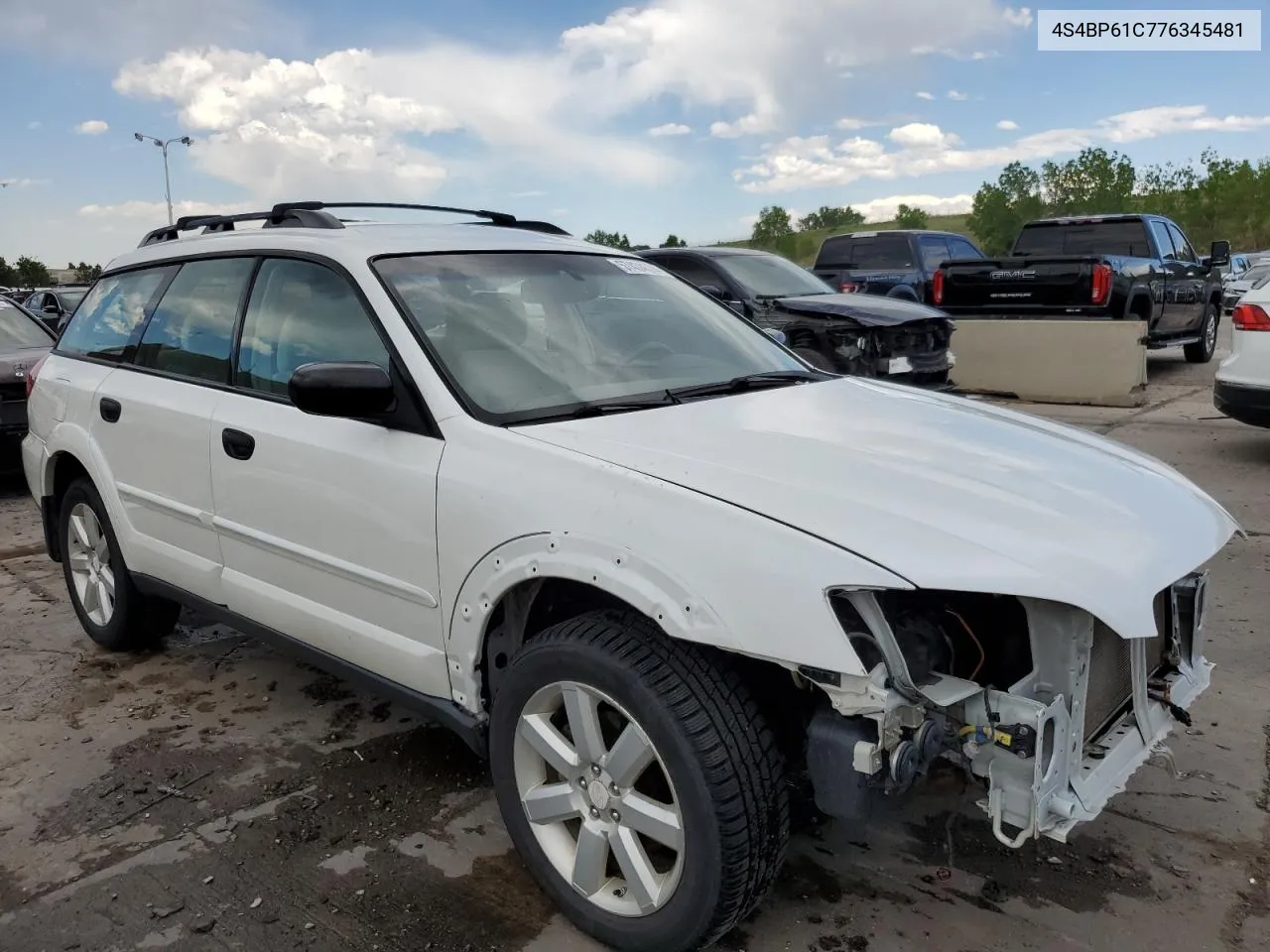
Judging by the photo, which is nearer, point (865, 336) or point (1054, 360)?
point (865, 336)

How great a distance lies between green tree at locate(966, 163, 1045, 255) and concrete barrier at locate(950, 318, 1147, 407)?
5868 centimetres

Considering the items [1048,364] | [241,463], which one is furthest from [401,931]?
[1048,364]

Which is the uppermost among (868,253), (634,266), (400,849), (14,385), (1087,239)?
(1087,239)

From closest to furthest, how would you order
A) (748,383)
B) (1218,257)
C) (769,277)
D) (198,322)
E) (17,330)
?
1. (748,383)
2. (198,322)
3. (17,330)
4. (769,277)
5. (1218,257)

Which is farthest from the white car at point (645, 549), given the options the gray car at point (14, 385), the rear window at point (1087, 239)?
the rear window at point (1087, 239)

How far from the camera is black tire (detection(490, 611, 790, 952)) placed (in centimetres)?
215

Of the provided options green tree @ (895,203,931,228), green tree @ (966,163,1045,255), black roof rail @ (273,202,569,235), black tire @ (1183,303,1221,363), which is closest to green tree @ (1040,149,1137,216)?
green tree @ (966,163,1045,255)

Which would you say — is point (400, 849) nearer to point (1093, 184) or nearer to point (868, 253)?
point (868, 253)

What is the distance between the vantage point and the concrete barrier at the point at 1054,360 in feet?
35.1

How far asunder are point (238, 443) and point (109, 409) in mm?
1094

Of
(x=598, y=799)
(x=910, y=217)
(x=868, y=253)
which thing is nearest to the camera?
(x=598, y=799)

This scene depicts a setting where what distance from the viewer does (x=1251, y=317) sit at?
7137 millimetres

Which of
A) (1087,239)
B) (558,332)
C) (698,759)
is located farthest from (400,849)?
(1087,239)

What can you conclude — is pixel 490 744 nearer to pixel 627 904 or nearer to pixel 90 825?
pixel 627 904
